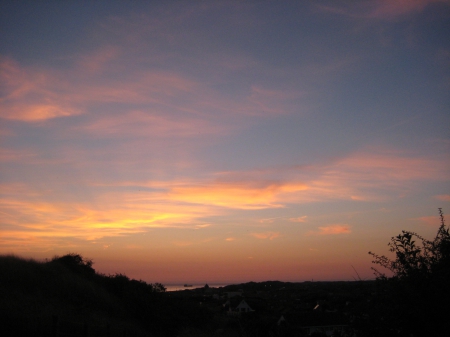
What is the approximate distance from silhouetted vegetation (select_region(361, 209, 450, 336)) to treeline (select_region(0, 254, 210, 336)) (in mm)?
15529

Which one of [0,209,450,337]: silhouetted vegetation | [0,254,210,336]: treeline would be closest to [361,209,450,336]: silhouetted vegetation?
[0,209,450,337]: silhouetted vegetation

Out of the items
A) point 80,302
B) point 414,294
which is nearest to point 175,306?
point 80,302

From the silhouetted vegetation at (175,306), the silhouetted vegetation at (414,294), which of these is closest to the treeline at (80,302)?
the silhouetted vegetation at (175,306)

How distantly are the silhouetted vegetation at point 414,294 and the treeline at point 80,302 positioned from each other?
1553 centimetres

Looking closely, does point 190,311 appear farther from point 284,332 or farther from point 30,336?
point 284,332

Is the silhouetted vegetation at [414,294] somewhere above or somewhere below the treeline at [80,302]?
above

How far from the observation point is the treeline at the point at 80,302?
1863 cm

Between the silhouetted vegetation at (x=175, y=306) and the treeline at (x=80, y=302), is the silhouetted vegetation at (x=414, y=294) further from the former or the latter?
the treeline at (x=80, y=302)

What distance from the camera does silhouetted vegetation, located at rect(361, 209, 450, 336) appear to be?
496 centimetres

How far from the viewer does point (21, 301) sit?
859 inches

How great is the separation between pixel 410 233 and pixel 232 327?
100ft

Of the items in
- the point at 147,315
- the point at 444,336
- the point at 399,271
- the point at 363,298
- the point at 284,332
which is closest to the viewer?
the point at 444,336

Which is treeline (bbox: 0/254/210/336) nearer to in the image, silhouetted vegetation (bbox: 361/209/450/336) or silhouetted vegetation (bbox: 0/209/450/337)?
silhouetted vegetation (bbox: 0/209/450/337)

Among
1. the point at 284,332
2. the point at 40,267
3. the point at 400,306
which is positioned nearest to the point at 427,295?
the point at 400,306
